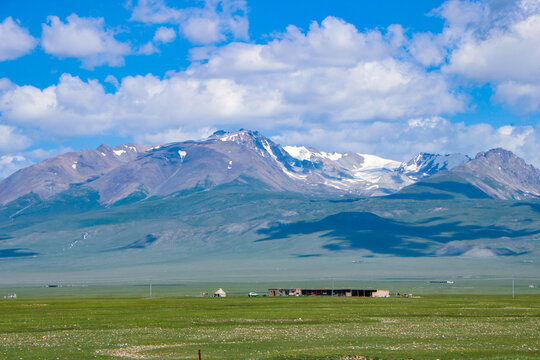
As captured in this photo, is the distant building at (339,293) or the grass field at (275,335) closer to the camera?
the grass field at (275,335)

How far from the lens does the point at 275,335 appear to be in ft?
207

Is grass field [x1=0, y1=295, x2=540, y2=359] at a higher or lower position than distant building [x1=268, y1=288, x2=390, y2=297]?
lower

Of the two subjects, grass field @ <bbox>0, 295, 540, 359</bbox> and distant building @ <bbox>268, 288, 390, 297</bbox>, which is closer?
grass field @ <bbox>0, 295, 540, 359</bbox>

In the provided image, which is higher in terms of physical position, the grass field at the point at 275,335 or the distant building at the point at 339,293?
the distant building at the point at 339,293

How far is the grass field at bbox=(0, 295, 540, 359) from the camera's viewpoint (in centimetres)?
4978

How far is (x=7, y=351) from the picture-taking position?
5281 cm

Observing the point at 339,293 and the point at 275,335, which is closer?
the point at 275,335

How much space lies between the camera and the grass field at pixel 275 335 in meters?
49.8

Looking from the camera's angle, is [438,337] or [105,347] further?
[438,337]

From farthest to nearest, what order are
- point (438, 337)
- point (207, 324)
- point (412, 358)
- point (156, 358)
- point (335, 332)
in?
point (207, 324)
point (335, 332)
point (438, 337)
point (156, 358)
point (412, 358)

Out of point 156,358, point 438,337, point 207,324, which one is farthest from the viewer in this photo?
point 207,324

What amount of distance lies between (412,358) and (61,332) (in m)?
35.2

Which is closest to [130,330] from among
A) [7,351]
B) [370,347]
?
[7,351]

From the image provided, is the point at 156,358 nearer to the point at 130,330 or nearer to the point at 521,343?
the point at 130,330
